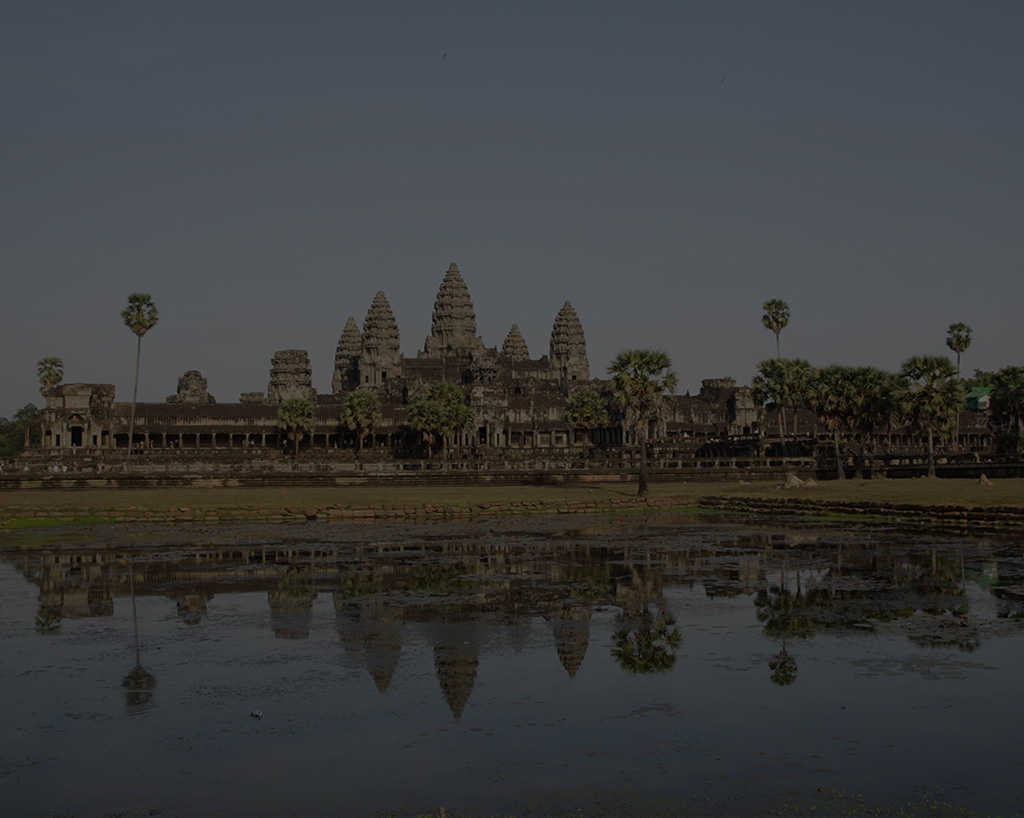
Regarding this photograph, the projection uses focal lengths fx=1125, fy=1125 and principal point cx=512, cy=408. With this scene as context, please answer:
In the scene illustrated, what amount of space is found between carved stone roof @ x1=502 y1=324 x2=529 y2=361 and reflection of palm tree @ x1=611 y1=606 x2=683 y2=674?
166 metres

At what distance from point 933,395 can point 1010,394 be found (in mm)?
28281

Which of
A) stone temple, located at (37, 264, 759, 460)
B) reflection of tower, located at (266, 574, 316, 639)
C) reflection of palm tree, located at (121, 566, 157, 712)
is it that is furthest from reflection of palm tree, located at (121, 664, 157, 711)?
stone temple, located at (37, 264, 759, 460)

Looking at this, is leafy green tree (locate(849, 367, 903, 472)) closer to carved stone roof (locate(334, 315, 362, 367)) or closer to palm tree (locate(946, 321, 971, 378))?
palm tree (locate(946, 321, 971, 378))

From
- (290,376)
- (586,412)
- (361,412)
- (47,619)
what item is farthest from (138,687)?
(290,376)

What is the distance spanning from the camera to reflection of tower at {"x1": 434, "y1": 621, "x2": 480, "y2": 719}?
1435 centimetres

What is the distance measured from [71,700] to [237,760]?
369 cm

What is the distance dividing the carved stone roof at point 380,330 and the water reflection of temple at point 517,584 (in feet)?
439

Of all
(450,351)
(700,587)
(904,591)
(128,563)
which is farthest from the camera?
(450,351)

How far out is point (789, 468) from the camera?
73.1 metres

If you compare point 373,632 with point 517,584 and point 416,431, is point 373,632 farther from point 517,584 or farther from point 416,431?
point 416,431

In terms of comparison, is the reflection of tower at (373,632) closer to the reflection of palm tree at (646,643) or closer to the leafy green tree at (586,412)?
the reflection of palm tree at (646,643)

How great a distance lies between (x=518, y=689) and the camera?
14.6 meters

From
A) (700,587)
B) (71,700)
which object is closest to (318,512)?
(700,587)

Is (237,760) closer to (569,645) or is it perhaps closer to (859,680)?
(569,645)
